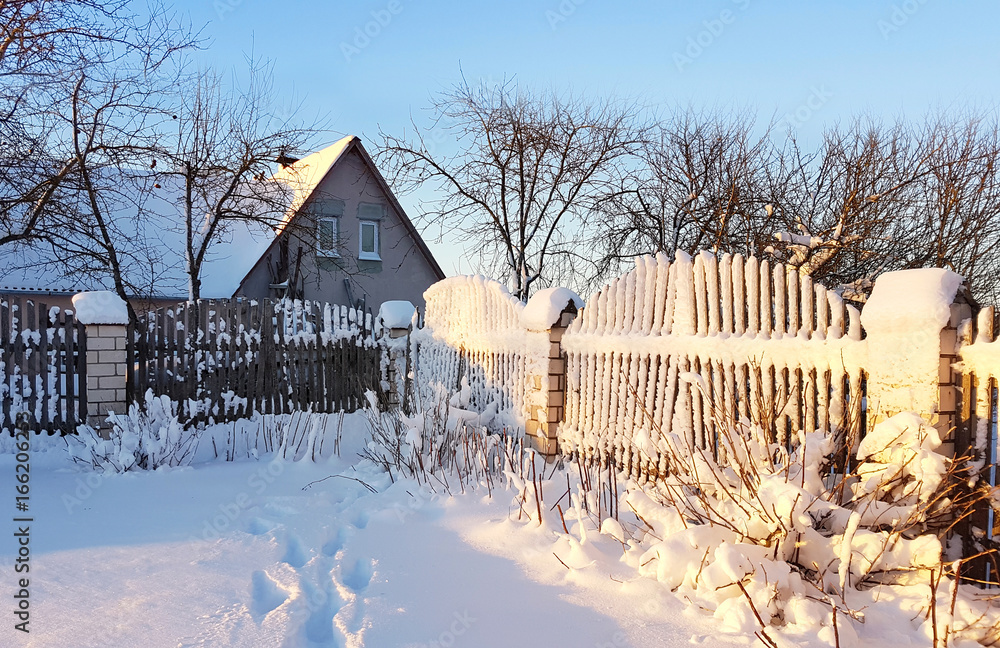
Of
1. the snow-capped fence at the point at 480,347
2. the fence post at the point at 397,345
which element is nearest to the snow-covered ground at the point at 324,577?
the snow-capped fence at the point at 480,347

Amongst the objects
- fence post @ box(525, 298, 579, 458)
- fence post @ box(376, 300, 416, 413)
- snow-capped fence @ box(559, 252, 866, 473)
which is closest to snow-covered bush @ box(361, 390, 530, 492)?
fence post @ box(525, 298, 579, 458)

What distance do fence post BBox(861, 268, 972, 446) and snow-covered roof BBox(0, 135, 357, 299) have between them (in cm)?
1237

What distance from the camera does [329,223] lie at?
16.3 meters

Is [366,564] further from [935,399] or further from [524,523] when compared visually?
[935,399]

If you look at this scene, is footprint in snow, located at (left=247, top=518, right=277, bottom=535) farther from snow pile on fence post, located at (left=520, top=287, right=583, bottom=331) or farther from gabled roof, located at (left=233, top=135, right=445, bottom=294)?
gabled roof, located at (left=233, top=135, right=445, bottom=294)

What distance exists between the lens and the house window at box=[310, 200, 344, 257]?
1532 cm

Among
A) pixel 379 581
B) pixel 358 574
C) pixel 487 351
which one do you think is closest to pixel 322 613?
pixel 379 581

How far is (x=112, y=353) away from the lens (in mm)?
7246

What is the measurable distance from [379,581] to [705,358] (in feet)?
7.86

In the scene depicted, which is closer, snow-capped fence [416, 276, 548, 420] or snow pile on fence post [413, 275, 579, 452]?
snow pile on fence post [413, 275, 579, 452]

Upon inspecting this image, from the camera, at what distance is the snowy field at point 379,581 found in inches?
101

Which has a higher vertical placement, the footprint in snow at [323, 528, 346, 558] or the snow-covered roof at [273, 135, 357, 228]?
the snow-covered roof at [273, 135, 357, 228]

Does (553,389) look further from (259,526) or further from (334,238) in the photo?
(334,238)

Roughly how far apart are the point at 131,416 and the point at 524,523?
4.18 meters
